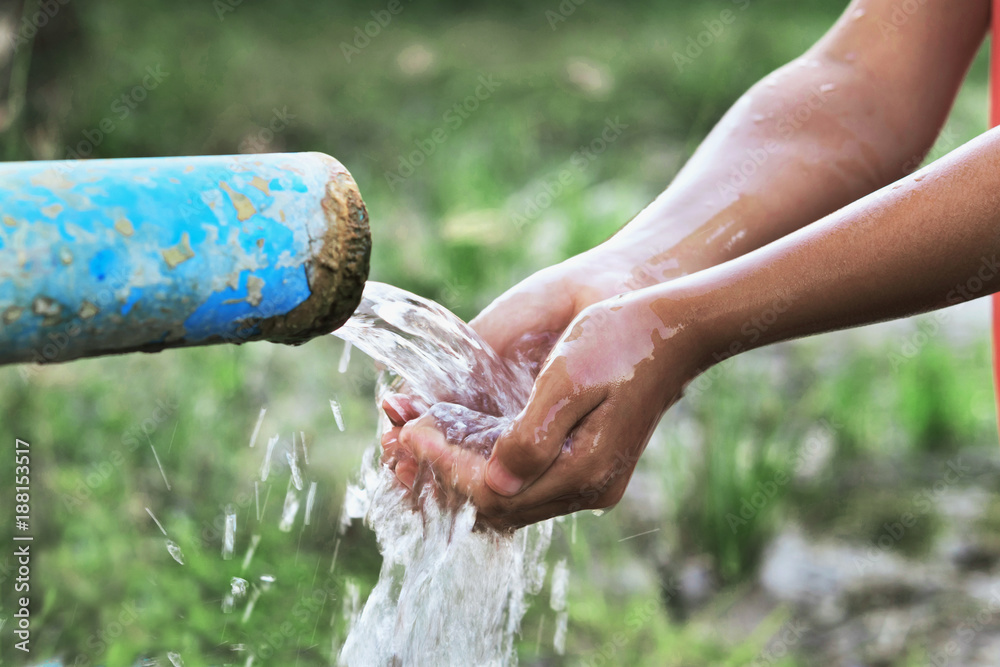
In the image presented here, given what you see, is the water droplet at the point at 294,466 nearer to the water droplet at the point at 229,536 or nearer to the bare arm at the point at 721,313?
the water droplet at the point at 229,536

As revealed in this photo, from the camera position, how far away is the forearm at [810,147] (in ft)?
5.55

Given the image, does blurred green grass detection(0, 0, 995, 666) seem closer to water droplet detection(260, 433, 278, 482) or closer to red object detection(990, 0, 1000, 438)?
water droplet detection(260, 433, 278, 482)

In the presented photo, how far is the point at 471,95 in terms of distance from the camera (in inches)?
220

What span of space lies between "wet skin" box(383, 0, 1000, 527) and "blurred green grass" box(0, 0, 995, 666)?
0.95 meters

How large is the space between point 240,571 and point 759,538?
1.26 m

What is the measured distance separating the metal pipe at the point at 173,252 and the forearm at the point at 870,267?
0.54 meters

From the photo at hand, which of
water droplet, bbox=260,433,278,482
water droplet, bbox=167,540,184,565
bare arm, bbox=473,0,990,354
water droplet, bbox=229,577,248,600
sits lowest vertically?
water droplet, bbox=260,433,278,482

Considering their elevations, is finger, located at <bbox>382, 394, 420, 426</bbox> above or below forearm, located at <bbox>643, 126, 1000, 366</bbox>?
below

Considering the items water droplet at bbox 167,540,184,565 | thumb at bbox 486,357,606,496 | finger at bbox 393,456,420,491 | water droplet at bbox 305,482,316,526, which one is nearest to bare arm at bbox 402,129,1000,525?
thumb at bbox 486,357,606,496

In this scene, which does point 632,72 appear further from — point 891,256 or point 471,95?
point 891,256

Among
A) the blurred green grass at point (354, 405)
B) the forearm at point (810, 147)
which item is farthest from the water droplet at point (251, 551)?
the forearm at point (810, 147)

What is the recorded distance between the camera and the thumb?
51.3 inches

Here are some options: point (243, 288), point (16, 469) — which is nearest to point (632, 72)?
point (16, 469)

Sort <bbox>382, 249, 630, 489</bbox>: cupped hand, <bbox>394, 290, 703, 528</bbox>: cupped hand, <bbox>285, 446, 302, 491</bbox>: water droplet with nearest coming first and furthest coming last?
1. <bbox>394, 290, 703, 528</bbox>: cupped hand
2. <bbox>382, 249, 630, 489</bbox>: cupped hand
3. <bbox>285, 446, 302, 491</bbox>: water droplet
